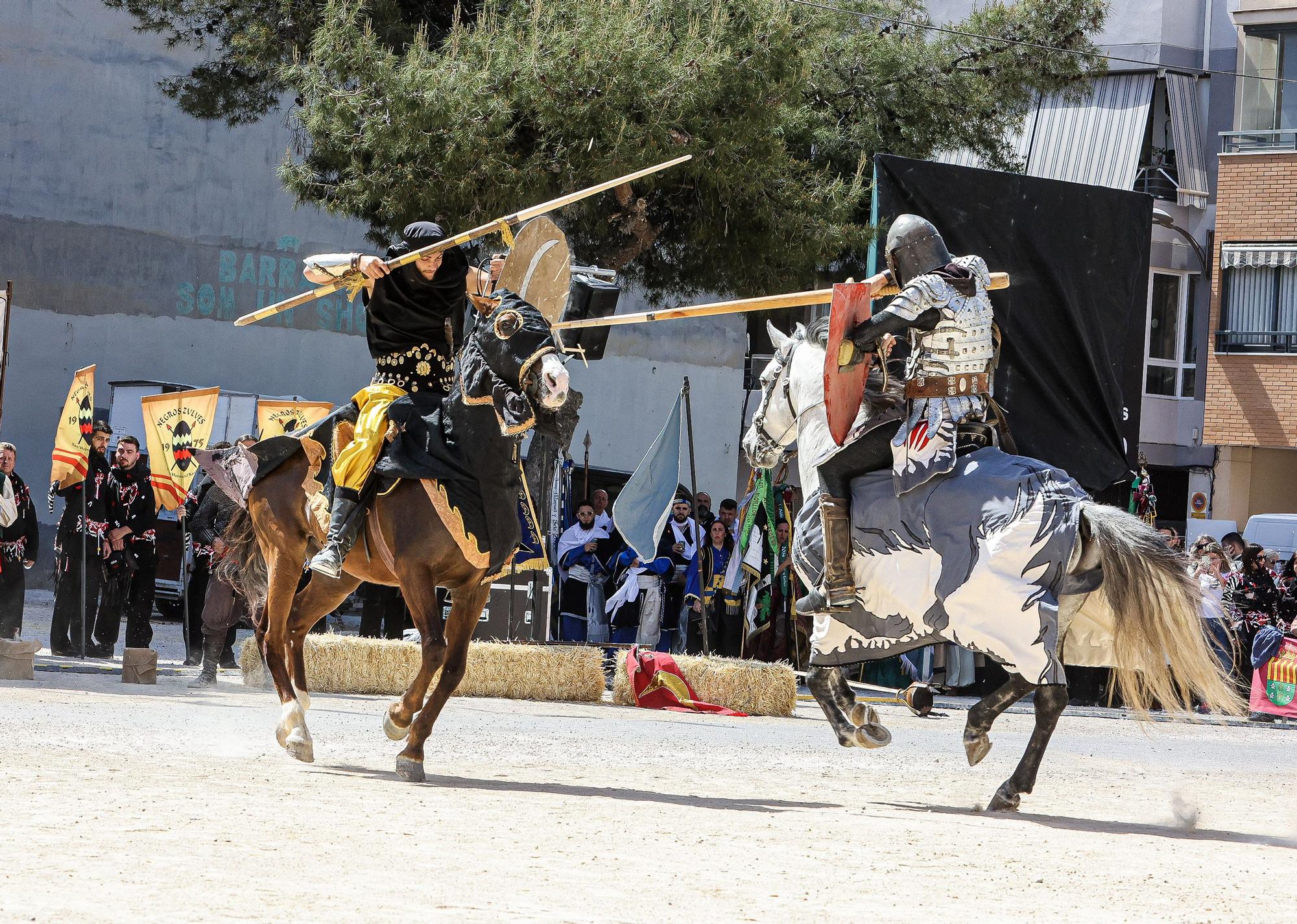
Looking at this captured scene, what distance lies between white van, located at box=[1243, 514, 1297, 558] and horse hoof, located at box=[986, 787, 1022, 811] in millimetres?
15348

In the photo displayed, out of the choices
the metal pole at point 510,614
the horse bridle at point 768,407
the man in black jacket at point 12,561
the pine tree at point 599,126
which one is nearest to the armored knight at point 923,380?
the horse bridle at point 768,407

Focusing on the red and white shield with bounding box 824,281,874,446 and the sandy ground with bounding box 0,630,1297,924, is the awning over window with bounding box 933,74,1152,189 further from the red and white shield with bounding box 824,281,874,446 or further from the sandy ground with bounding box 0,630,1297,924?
the red and white shield with bounding box 824,281,874,446

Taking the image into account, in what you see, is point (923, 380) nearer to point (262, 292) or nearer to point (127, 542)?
Result: point (127, 542)

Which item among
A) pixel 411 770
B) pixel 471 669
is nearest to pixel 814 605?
pixel 411 770

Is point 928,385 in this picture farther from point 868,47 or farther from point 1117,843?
point 868,47

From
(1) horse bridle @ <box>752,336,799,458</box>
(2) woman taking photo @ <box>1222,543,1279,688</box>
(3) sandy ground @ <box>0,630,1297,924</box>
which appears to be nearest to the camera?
(3) sandy ground @ <box>0,630,1297,924</box>

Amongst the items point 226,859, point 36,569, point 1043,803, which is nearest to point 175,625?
point 36,569

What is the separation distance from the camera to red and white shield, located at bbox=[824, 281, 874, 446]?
7.61 m

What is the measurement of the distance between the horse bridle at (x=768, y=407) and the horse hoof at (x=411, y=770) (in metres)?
2.71

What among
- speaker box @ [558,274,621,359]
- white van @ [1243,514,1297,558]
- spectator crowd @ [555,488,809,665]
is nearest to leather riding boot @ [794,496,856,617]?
speaker box @ [558,274,621,359]

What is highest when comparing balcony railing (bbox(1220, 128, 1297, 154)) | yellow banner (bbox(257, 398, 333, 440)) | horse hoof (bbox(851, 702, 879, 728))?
balcony railing (bbox(1220, 128, 1297, 154))

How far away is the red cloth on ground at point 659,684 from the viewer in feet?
43.5

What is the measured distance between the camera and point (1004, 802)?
291 inches

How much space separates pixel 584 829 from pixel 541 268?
3.11m
